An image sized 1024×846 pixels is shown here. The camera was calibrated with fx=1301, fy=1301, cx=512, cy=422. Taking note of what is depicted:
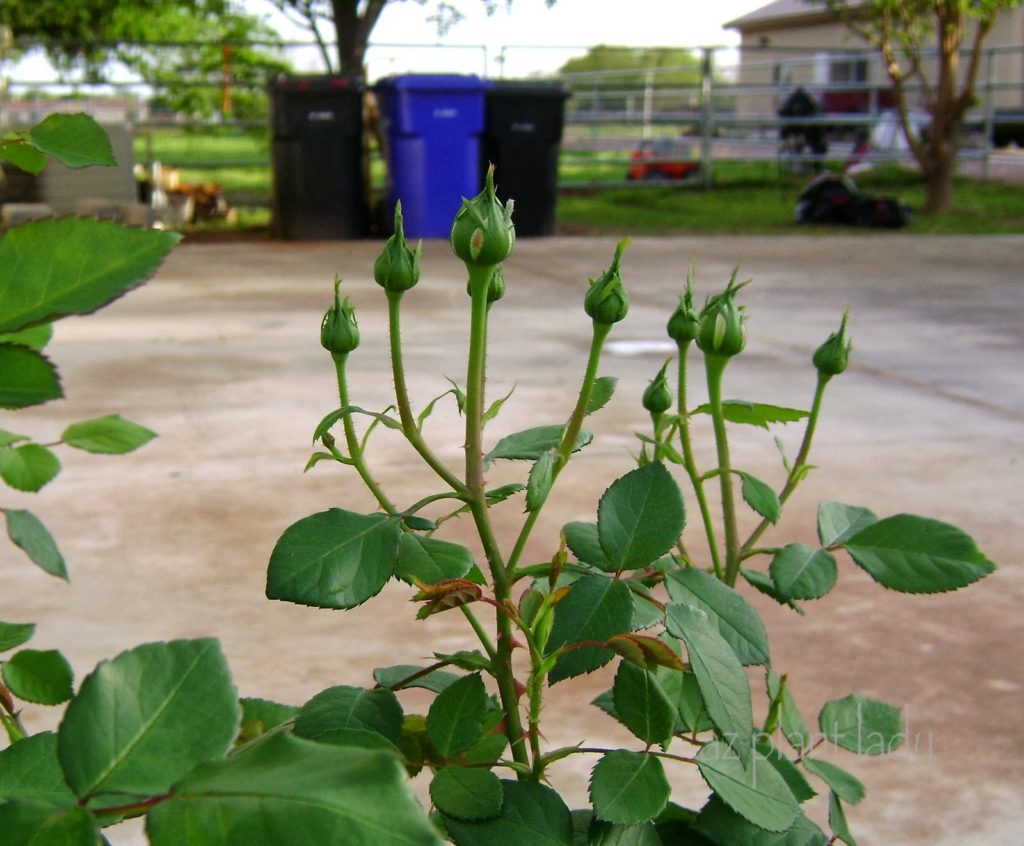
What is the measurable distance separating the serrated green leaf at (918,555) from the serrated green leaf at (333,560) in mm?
255

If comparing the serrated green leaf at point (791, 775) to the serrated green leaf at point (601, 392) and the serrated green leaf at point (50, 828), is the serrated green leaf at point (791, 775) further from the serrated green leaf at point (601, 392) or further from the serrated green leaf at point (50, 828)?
the serrated green leaf at point (50, 828)

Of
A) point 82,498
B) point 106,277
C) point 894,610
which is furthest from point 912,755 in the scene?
point 82,498

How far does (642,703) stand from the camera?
61 cm

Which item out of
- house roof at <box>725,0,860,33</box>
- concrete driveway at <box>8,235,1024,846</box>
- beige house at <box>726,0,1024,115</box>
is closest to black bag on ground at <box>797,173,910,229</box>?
concrete driveway at <box>8,235,1024,846</box>

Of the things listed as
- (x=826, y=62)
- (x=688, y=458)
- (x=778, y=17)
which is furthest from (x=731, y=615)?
(x=778, y=17)

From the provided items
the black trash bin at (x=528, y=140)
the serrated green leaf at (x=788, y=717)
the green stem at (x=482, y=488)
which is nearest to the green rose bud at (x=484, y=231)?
the green stem at (x=482, y=488)

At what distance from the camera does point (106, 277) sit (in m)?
0.39

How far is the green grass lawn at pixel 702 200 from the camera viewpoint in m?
11.1

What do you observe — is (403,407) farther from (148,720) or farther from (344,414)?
(148,720)

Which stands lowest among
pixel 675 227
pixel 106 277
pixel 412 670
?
pixel 675 227

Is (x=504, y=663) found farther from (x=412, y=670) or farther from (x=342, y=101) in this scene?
(x=342, y=101)

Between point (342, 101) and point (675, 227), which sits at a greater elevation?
point (342, 101)

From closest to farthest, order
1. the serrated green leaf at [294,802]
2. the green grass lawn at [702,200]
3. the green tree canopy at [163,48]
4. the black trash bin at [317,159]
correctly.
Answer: the serrated green leaf at [294,802] < the black trash bin at [317,159] < the green grass lawn at [702,200] < the green tree canopy at [163,48]

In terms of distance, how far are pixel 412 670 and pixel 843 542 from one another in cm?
27
